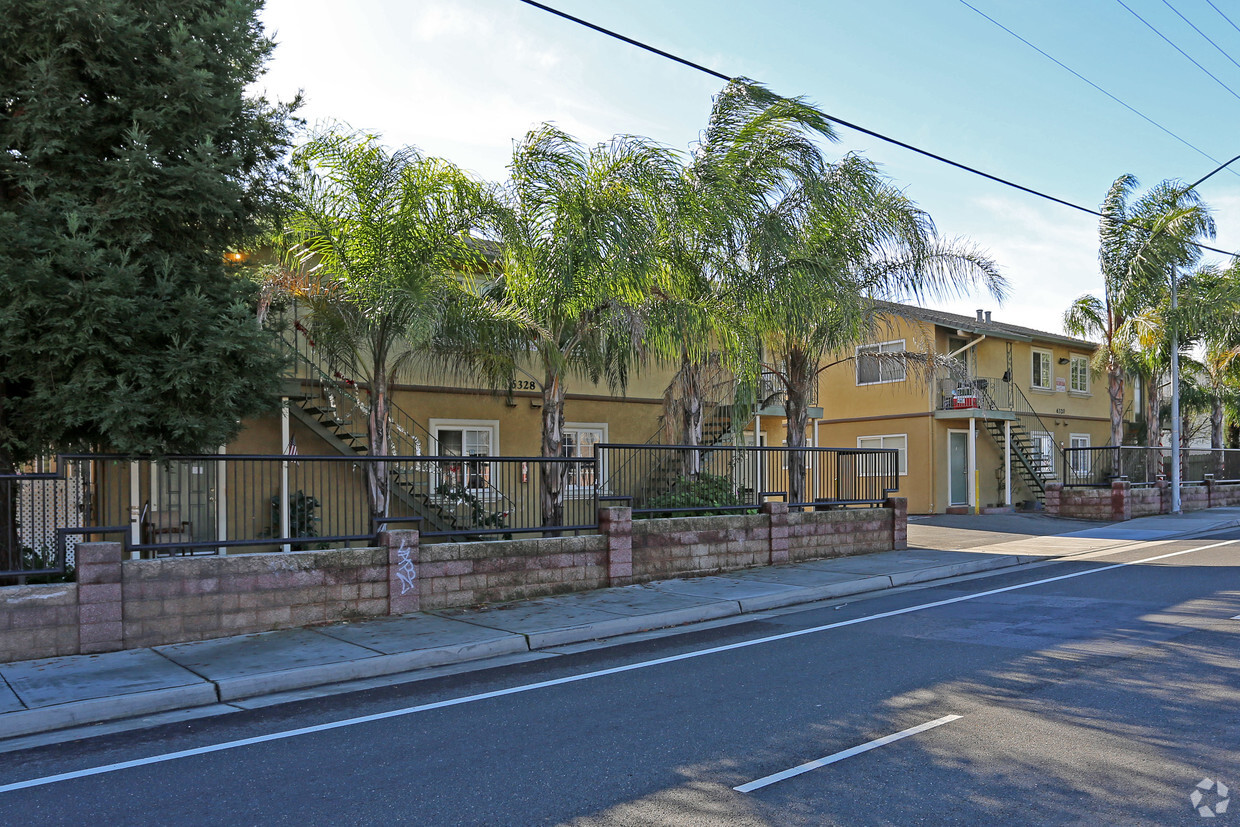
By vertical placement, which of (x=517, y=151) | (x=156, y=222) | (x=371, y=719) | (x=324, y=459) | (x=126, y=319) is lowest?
(x=371, y=719)

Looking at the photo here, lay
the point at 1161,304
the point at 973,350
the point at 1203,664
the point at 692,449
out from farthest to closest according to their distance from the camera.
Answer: the point at 973,350 → the point at 1161,304 → the point at 692,449 → the point at 1203,664

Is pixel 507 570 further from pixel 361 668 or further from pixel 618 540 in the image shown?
pixel 361 668

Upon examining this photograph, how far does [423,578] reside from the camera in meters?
10.9

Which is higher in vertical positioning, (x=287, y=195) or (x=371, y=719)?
(x=287, y=195)

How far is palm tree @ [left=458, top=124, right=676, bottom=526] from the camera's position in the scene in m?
13.1

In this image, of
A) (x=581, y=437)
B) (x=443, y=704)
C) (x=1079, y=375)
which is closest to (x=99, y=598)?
(x=443, y=704)

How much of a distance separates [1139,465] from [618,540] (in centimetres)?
2393

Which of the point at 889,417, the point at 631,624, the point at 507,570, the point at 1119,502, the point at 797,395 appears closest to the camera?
the point at 631,624

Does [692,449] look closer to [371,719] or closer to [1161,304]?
[371,719]

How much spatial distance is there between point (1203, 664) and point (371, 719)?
275 inches

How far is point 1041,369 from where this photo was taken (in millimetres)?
33094

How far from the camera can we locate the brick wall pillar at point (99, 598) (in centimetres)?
868

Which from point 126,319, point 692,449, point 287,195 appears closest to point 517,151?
point 287,195

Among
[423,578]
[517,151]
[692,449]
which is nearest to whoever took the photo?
[423,578]
